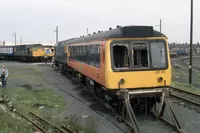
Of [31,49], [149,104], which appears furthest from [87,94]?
[31,49]

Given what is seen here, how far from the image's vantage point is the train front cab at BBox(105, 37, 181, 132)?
1109 cm

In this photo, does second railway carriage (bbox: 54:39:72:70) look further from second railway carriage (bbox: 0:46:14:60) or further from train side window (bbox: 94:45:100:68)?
second railway carriage (bbox: 0:46:14:60)

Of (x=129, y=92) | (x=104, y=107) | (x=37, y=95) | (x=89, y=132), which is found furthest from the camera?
(x=37, y=95)

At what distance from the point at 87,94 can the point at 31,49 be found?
34.8 metres

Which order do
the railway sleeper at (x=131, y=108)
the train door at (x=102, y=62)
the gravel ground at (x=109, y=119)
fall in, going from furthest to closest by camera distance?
the train door at (x=102, y=62), the gravel ground at (x=109, y=119), the railway sleeper at (x=131, y=108)

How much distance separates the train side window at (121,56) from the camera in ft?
37.3

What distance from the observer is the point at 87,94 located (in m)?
17.2

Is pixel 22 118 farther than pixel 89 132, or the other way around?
pixel 22 118

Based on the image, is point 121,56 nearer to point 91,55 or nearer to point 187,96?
point 91,55

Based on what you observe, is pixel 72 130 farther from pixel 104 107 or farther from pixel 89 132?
pixel 104 107

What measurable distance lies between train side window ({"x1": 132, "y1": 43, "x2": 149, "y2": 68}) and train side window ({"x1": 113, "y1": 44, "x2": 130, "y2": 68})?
0.28 meters

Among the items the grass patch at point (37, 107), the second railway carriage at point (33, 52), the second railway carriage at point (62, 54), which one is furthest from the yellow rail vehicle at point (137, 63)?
the second railway carriage at point (33, 52)

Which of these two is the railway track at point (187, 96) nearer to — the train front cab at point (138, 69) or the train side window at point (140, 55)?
the train front cab at point (138, 69)

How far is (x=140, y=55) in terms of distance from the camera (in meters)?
11.5
